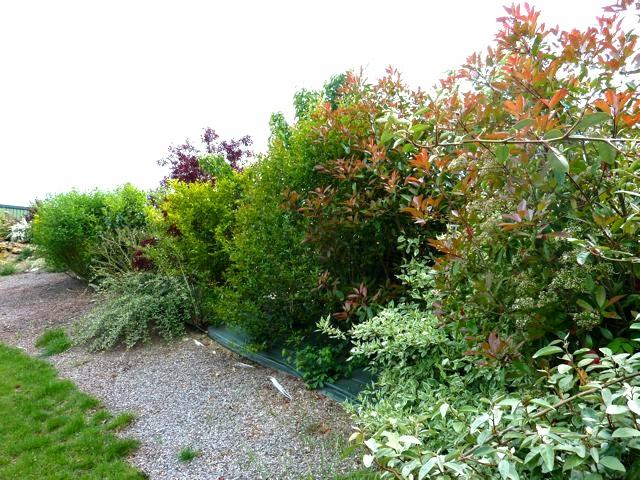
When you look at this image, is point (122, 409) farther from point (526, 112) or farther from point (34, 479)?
point (526, 112)

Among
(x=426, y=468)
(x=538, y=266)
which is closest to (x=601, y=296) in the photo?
(x=538, y=266)

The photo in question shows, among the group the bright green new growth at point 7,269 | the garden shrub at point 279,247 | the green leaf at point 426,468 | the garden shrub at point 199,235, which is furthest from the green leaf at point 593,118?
the bright green new growth at point 7,269

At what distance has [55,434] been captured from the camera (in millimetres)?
3545

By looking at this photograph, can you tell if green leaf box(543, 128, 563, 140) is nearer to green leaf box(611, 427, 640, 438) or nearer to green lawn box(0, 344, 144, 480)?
green leaf box(611, 427, 640, 438)

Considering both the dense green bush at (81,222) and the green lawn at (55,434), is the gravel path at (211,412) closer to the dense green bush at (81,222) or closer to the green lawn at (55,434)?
the green lawn at (55,434)

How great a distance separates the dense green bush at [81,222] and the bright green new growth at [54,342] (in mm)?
2117

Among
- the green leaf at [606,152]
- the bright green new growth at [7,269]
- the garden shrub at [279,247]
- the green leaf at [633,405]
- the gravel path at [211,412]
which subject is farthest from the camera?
the bright green new growth at [7,269]

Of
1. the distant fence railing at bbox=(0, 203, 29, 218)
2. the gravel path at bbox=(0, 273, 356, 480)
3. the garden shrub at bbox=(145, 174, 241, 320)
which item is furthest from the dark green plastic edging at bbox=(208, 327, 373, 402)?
the distant fence railing at bbox=(0, 203, 29, 218)

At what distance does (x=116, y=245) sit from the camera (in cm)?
746

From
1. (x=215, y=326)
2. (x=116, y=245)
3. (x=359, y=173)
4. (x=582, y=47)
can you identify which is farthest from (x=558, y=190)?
(x=116, y=245)

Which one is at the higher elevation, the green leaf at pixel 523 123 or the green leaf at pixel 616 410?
the green leaf at pixel 523 123

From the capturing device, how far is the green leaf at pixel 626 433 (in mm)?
1207

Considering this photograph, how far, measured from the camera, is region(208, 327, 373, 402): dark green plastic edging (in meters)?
3.59

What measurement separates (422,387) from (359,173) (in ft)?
5.55
